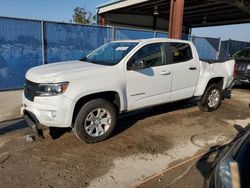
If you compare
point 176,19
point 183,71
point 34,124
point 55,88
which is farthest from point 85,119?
point 176,19

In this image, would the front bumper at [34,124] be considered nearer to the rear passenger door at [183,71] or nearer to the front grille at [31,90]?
the front grille at [31,90]

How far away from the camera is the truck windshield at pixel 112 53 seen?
491 centimetres

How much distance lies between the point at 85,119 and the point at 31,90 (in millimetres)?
1069

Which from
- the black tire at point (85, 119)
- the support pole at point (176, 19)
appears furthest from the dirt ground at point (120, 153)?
the support pole at point (176, 19)

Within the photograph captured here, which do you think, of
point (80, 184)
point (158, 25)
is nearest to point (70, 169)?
point (80, 184)

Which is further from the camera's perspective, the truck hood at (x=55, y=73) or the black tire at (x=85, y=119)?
the black tire at (x=85, y=119)

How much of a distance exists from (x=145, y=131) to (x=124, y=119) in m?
0.88

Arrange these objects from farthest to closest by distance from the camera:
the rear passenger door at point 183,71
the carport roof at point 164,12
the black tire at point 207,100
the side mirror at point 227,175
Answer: the carport roof at point 164,12 → the black tire at point 207,100 → the rear passenger door at point 183,71 → the side mirror at point 227,175

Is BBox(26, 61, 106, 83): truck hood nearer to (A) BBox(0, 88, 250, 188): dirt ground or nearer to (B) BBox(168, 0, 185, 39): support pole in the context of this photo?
(A) BBox(0, 88, 250, 188): dirt ground

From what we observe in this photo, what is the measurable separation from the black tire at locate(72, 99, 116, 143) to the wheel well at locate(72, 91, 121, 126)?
0.29 ft

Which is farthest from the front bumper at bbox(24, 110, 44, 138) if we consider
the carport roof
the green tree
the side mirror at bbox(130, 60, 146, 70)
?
the green tree

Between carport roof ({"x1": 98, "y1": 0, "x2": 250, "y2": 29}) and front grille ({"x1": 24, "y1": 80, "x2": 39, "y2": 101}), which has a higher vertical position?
carport roof ({"x1": 98, "y1": 0, "x2": 250, "y2": 29})

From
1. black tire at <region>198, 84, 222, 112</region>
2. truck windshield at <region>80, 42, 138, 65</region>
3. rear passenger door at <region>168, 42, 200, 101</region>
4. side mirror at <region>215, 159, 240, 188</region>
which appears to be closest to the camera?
side mirror at <region>215, 159, 240, 188</region>

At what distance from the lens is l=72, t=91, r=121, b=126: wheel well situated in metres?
4.28
